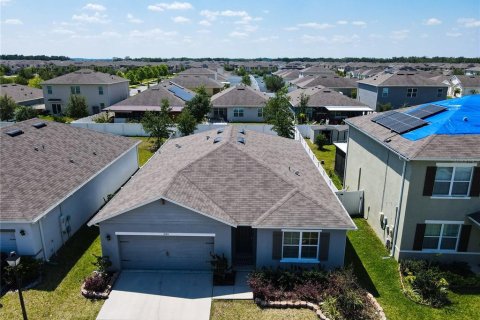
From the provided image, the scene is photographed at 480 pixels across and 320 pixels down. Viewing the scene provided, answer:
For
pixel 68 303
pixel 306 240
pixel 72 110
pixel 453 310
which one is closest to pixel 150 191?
pixel 68 303

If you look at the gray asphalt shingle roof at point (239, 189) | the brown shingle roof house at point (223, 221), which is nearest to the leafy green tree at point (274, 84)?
the gray asphalt shingle roof at point (239, 189)

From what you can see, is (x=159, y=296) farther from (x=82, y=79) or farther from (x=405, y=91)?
(x=405, y=91)

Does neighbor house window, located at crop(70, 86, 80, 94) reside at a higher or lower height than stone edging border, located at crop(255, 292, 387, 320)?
higher

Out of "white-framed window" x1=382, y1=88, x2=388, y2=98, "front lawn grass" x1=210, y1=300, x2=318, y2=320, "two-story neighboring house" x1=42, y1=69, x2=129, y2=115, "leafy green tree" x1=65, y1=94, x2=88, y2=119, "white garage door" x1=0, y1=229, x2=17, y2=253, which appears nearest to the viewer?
"front lawn grass" x1=210, y1=300, x2=318, y2=320

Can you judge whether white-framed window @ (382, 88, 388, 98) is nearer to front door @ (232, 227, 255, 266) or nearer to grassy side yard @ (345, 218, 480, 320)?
grassy side yard @ (345, 218, 480, 320)

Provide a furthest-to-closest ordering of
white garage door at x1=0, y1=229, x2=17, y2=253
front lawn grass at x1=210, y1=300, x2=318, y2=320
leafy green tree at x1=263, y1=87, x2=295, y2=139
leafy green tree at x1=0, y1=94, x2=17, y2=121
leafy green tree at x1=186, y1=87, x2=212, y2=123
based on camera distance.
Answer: leafy green tree at x1=0, y1=94, x2=17, y2=121 → leafy green tree at x1=186, y1=87, x2=212, y2=123 → leafy green tree at x1=263, y1=87, x2=295, y2=139 → white garage door at x1=0, y1=229, x2=17, y2=253 → front lawn grass at x1=210, y1=300, x2=318, y2=320

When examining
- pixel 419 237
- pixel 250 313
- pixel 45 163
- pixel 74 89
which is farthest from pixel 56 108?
pixel 419 237

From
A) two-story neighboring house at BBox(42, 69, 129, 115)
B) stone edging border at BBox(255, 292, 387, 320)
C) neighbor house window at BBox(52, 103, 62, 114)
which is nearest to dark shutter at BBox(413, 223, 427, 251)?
stone edging border at BBox(255, 292, 387, 320)
